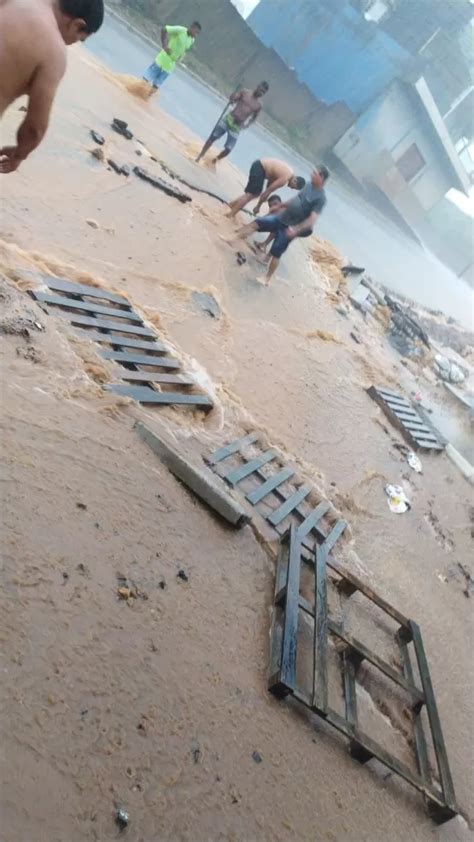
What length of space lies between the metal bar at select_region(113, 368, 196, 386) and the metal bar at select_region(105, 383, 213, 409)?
0.26 feet

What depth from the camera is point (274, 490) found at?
4.26m

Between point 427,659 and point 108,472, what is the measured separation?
2832 mm

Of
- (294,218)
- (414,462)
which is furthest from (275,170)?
(414,462)

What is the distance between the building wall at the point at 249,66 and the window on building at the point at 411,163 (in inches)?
215

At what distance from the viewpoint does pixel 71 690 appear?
2.16 metres

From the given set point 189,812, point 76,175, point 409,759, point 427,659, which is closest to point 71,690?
point 189,812

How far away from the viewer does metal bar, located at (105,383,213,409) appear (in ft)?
12.2

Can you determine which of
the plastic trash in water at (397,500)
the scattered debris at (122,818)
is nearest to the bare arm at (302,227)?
the plastic trash in water at (397,500)

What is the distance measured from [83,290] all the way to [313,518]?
2.56 meters

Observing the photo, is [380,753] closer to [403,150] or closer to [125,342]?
[125,342]

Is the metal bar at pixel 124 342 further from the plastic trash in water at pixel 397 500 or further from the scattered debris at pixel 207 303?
the plastic trash in water at pixel 397 500

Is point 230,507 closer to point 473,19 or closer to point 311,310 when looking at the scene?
point 311,310

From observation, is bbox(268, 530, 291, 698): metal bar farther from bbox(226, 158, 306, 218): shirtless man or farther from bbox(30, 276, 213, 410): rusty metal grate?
bbox(226, 158, 306, 218): shirtless man

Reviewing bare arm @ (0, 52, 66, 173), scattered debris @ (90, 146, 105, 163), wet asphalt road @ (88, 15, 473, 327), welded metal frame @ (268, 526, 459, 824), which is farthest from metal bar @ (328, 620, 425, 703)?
wet asphalt road @ (88, 15, 473, 327)
